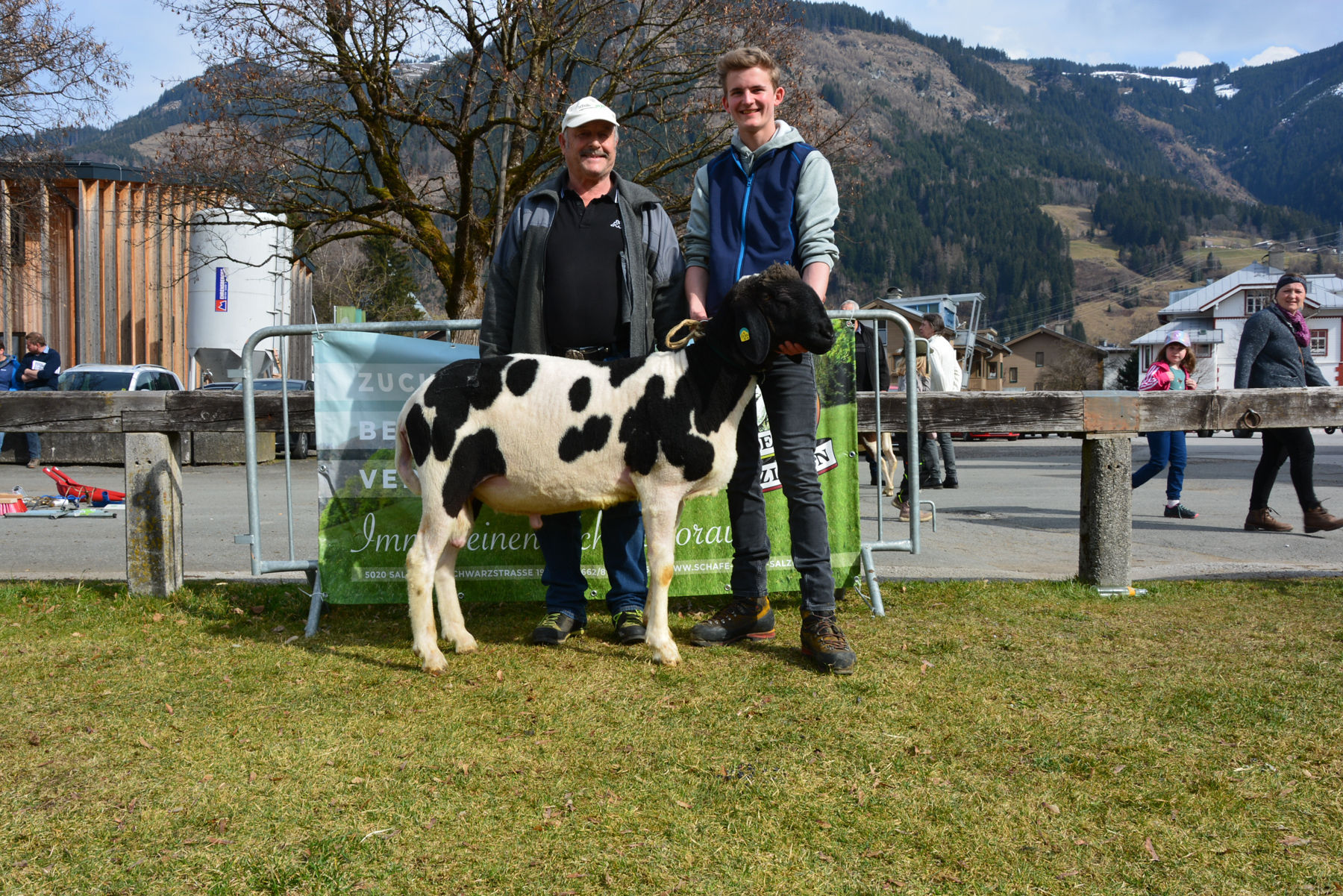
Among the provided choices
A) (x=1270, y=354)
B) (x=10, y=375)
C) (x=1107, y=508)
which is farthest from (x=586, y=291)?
(x=10, y=375)

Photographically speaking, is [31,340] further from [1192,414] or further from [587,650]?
[1192,414]

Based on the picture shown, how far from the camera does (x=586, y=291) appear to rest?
479cm

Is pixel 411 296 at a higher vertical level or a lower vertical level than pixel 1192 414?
higher

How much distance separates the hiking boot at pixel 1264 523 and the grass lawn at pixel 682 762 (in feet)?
15.3

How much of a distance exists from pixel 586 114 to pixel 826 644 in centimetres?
274

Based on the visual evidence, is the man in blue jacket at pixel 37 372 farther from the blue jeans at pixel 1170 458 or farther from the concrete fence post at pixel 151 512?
the blue jeans at pixel 1170 458

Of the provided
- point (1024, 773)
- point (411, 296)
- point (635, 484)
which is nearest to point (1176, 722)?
point (1024, 773)

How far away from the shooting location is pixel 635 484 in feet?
14.5

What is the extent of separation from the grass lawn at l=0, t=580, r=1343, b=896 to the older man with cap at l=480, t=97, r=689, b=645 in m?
0.32

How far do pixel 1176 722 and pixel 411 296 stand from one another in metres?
63.3

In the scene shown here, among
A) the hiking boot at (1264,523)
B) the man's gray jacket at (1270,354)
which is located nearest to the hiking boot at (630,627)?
the man's gray jacket at (1270,354)

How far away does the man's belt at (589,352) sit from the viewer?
15.9 feet

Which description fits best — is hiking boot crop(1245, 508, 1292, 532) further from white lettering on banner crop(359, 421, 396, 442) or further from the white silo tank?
the white silo tank

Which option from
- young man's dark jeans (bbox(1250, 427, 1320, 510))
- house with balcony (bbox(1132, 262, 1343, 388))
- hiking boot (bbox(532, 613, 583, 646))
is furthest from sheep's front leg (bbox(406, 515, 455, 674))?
house with balcony (bbox(1132, 262, 1343, 388))
